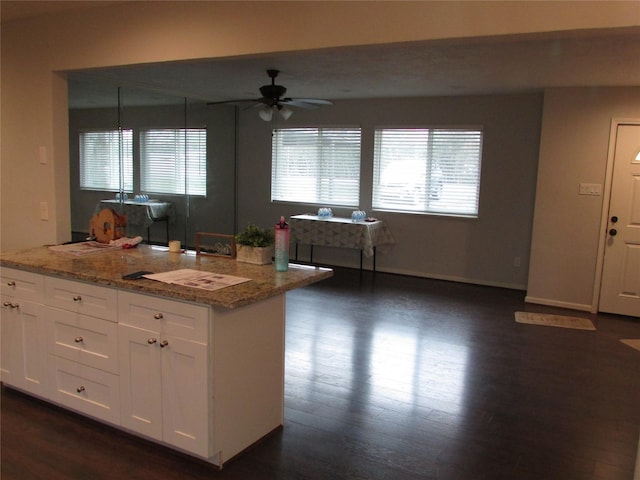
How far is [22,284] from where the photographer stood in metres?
2.95

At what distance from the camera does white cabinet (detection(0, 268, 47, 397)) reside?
9.52 feet

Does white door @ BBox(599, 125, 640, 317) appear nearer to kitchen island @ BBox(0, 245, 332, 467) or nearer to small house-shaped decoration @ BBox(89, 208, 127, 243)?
kitchen island @ BBox(0, 245, 332, 467)

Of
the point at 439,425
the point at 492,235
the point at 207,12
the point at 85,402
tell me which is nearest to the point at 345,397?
the point at 439,425

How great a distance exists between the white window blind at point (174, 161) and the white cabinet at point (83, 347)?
3.58 m

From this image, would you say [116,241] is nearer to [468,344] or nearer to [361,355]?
[361,355]

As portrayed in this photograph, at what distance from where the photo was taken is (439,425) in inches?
117

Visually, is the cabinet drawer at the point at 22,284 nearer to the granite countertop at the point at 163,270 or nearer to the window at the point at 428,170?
the granite countertop at the point at 163,270

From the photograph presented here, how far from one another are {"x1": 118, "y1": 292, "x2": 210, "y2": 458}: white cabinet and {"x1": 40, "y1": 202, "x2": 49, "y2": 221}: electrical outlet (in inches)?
72.9

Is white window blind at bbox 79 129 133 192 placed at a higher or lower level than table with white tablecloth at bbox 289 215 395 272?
higher

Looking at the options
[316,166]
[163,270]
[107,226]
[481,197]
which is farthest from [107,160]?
[481,197]

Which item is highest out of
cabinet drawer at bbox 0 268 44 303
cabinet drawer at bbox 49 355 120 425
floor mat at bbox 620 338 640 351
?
cabinet drawer at bbox 0 268 44 303

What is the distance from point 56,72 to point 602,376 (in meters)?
4.53

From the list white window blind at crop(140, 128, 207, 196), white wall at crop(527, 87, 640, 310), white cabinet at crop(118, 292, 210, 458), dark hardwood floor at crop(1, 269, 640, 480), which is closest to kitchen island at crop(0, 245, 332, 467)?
white cabinet at crop(118, 292, 210, 458)

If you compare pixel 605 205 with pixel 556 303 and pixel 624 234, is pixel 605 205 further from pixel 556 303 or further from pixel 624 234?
pixel 556 303
